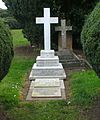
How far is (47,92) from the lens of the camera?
930cm

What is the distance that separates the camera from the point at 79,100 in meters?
8.22

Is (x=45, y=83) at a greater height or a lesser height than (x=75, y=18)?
lesser

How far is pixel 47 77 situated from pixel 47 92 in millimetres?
2475

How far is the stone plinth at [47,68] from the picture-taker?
11828mm

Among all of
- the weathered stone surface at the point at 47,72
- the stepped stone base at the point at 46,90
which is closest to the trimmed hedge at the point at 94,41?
the stepped stone base at the point at 46,90

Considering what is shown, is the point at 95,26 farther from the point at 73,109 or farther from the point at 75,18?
the point at 75,18

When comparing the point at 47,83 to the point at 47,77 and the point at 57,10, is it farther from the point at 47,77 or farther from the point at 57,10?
the point at 57,10

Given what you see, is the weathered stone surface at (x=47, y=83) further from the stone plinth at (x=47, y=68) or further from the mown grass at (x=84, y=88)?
the stone plinth at (x=47, y=68)

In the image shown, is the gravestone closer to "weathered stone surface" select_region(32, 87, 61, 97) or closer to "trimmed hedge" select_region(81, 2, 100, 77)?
"weathered stone surface" select_region(32, 87, 61, 97)

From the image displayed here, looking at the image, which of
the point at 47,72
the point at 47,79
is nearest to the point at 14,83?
the point at 47,79

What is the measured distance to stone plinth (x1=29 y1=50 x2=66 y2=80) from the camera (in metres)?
11.8

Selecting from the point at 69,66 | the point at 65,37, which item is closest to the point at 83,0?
the point at 65,37

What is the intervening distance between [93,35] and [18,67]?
7.66 metres

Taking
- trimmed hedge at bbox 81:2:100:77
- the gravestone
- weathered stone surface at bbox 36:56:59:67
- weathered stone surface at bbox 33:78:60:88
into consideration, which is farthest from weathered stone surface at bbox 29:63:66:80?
trimmed hedge at bbox 81:2:100:77
